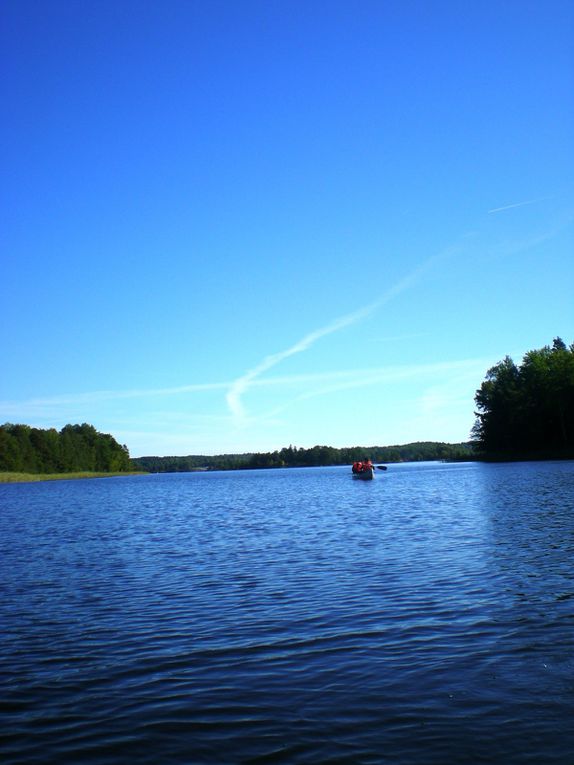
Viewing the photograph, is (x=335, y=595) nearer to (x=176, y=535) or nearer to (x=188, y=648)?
(x=188, y=648)

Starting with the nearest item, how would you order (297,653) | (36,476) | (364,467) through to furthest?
1. (297,653)
2. (364,467)
3. (36,476)

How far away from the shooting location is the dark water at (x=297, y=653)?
7.91 m

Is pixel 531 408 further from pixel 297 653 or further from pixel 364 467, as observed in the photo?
pixel 297 653

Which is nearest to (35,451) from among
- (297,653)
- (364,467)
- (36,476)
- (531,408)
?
(36,476)

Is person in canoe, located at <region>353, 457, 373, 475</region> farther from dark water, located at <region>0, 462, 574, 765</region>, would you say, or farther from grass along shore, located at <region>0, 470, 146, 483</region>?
grass along shore, located at <region>0, 470, 146, 483</region>

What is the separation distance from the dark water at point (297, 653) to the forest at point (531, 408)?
9551 cm

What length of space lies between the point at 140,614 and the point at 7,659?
3.53 metres

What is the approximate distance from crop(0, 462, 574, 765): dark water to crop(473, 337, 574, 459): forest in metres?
95.5

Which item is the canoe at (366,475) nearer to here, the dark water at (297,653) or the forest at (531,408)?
the forest at (531,408)

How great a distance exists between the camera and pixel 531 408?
4727 inches

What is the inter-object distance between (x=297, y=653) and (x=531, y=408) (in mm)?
117068

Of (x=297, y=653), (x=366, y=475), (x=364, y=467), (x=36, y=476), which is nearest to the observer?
(x=297, y=653)

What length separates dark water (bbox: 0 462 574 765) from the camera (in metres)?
7.91

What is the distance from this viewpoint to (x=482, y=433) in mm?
137125
